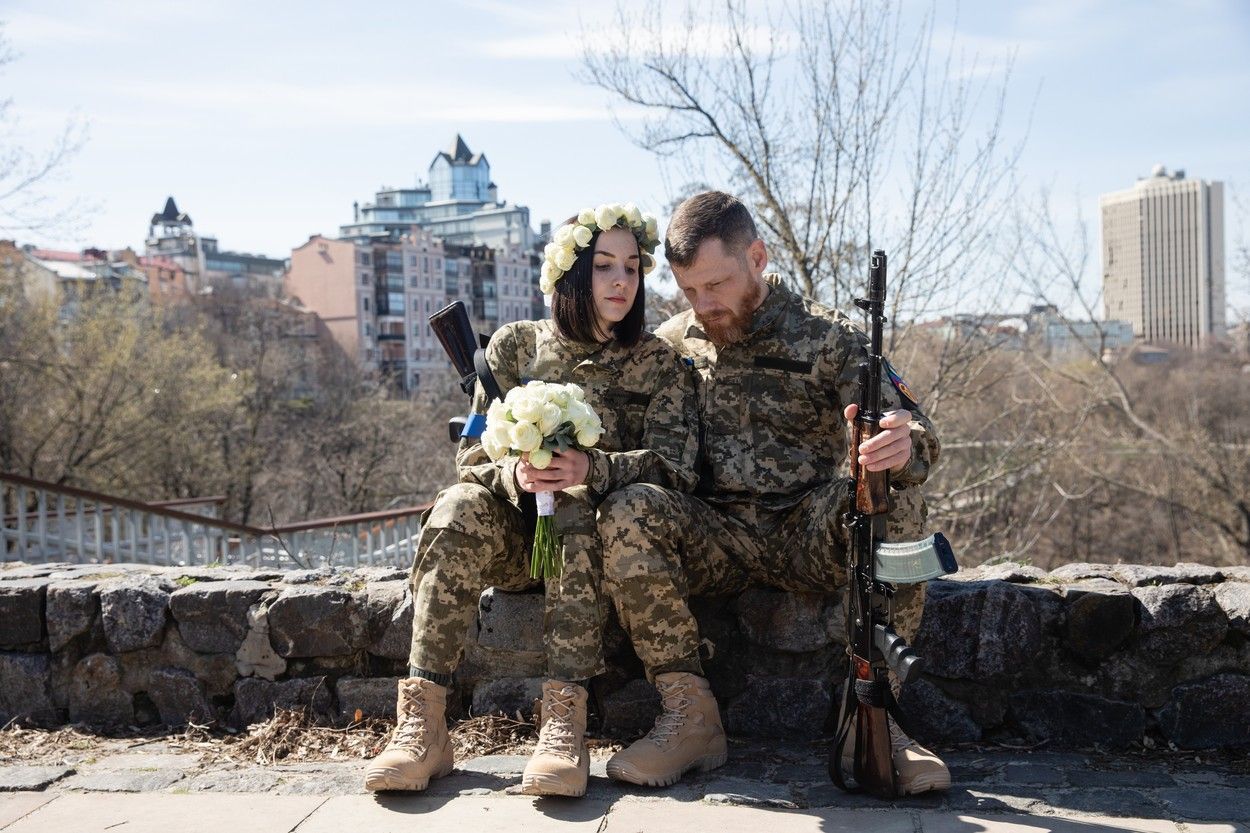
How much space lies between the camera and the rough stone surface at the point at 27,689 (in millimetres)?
4039

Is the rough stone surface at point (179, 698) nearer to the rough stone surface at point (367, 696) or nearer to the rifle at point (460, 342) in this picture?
the rough stone surface at point (367, 696)

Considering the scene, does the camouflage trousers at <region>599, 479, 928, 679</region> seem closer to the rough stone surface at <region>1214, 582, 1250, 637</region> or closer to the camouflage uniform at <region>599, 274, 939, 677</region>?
the camouflage uniform at <region>599, 274, 939, 677</region>

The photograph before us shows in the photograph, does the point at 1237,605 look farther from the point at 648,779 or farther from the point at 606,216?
the point at 606,216

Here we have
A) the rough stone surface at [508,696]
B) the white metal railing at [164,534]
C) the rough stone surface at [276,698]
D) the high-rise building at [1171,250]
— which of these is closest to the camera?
the rough stone surface at [508,696]

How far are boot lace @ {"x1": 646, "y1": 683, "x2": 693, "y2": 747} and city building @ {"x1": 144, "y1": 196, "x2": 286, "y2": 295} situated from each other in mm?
66864

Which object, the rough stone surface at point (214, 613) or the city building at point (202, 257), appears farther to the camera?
the city building at point (202, 257)

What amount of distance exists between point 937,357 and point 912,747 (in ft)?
28.6

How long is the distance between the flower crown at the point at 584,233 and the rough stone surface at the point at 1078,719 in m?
1.87

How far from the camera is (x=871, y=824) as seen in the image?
9.14 feet

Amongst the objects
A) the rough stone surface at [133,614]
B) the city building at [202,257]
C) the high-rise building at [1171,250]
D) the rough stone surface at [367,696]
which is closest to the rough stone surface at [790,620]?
the rough stone surface at [367,696]

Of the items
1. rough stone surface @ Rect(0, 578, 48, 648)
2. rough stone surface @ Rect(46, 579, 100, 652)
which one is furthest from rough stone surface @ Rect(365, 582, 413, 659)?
rough stone surface @ Rect(0, 578, 48, 648)

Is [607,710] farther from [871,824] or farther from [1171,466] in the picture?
[1171,466]

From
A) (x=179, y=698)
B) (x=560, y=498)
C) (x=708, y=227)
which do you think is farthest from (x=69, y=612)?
(x=708, y=227)

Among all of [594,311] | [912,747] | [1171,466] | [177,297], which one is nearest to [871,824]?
[912,747]
